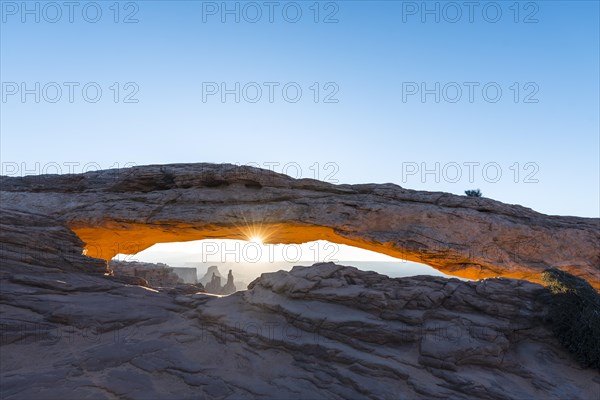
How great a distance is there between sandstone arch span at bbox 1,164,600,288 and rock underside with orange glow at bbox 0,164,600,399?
0.09 meters

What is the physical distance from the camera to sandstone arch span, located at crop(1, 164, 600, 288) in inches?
881

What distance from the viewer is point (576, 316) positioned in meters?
14.0

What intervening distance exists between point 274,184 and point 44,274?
13.0 meters

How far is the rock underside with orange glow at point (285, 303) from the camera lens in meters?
11.4

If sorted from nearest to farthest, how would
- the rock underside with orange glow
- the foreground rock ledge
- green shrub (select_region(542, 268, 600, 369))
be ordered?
the foreground rock ledge, the rock underside with orange glow, green shrub (select_region(542, 268, 600, 369))

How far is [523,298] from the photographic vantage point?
50.1ft

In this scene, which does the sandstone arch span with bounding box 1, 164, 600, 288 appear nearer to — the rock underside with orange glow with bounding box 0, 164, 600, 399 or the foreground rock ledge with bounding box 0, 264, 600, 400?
the rock underside with orange glow with bounding box 0, 164, 600, 399

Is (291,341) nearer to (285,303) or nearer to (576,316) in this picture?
(285,303)

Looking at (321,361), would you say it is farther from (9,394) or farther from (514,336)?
(9,394)

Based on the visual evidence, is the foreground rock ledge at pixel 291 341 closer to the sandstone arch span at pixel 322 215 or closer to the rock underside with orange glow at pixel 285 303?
the rock underside with orange glow at pixel 285 303

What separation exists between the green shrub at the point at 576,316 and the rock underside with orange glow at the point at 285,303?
384mm

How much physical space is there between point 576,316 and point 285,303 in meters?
11.2

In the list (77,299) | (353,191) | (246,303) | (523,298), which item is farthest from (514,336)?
(77,299)

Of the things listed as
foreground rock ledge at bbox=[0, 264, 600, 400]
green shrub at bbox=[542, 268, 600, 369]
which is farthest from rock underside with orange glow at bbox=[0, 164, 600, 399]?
green shrub at bbox=[542, 268, 600, 369]
